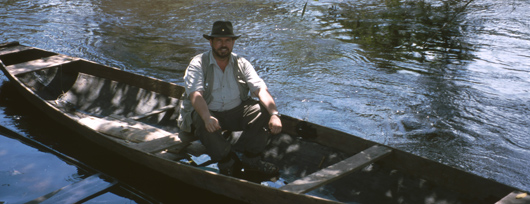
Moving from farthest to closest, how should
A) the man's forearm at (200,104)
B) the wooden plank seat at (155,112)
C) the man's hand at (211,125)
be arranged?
1. the wooden plank seat at (155,112)
2. the man's forearm at (200,104)
3. the man's hand at (211,125)

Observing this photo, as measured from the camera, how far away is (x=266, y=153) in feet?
20.7

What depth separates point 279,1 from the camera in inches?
754

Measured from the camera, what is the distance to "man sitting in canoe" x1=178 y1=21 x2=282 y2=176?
18.1ft

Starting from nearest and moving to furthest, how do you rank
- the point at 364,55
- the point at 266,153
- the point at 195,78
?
the point at 195,78, the point at 266,153, the point at 364,55

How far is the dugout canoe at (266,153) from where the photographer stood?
15.9 feet

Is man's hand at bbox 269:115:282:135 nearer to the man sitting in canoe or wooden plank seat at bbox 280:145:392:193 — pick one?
the man sitting in canoe

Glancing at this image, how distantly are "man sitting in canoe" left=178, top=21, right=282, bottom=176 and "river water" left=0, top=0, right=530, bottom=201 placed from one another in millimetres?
2622

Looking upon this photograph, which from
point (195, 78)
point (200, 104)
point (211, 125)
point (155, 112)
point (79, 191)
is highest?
point (195, 78)

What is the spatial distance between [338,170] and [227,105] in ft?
5.26

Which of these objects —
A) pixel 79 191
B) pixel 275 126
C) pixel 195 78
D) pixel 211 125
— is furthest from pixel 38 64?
pixel 275 126

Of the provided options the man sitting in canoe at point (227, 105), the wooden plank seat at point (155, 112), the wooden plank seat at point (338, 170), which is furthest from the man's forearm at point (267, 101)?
the wooden plank seat at point (155, 112)

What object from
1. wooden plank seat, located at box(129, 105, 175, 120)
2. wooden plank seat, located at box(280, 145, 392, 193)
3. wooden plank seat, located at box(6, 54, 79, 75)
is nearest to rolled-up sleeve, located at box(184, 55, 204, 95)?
wooden plank seat, located at box(280, 145, 392, 193)

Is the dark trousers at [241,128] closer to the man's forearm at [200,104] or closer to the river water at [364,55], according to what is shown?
the man's forearm at [200,104]

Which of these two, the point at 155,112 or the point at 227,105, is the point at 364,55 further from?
the point at 227,105
